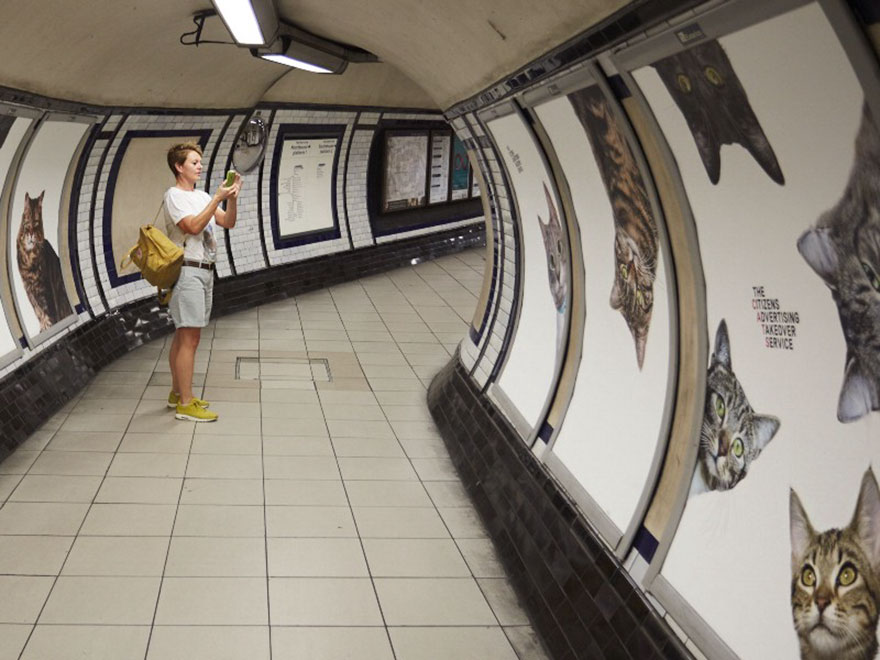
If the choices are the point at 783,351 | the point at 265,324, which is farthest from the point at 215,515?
the point at 265,324

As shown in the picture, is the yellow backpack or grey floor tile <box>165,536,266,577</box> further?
the yellow backpack

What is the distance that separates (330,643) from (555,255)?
6.71ft

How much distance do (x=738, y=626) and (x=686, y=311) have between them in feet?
3.07

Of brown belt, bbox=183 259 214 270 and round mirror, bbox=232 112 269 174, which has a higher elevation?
round mirror, bbox=232 112 269 174

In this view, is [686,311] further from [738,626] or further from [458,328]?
[458,328]

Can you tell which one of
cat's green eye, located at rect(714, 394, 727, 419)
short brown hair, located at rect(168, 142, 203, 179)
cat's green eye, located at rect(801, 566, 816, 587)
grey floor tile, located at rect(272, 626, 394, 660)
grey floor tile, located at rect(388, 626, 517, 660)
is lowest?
grey floor tile, located at rect(388, 626, 517, 660)

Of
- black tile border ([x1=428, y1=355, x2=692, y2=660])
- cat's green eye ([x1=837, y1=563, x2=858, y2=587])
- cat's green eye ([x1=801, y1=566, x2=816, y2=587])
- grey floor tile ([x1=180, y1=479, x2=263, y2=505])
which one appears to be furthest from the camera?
grey floor tile ([x1=180, y1=479, x2=263, y2=505])

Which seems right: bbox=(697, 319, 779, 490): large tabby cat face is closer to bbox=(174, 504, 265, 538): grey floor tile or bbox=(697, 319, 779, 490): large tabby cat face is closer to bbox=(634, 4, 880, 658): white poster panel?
bbox=(634, 4, 880, 658): white poster panel

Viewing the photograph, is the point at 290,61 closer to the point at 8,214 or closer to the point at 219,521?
the point at 8,214

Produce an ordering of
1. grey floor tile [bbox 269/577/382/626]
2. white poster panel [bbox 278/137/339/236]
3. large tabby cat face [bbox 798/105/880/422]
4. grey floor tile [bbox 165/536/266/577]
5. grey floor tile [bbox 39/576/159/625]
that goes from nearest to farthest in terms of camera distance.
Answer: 1. large tabby cat face [bbox 798/105/880/422]
2. grey floor tile [bbox 39/576/159/625]
3. grey floor tile [bbox 269/577/382/626]
4. grey floor tile [bbox 165/536/266/577]
5. white poster panel [bbox 278/137/339/236]

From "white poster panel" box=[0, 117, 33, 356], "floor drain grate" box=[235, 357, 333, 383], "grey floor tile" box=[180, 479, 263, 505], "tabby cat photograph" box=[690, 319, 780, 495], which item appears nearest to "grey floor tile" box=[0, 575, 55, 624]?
"grey floor tile" box=[180, 479, 263, 505]

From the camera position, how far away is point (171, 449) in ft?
18.2

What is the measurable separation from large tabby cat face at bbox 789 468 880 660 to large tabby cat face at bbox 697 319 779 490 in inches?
10.1

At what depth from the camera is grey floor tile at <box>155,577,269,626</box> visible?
3742mm
